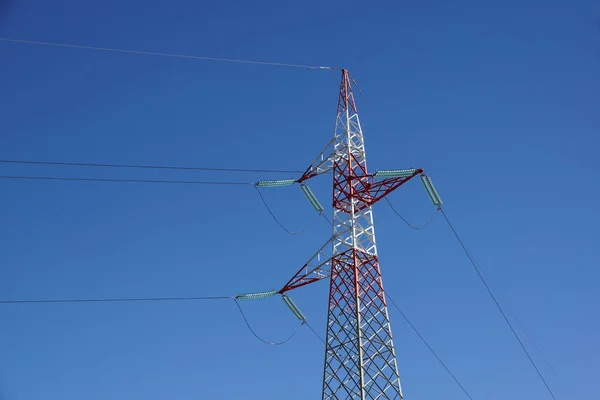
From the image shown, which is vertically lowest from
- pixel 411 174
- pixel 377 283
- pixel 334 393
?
pixel 334 393

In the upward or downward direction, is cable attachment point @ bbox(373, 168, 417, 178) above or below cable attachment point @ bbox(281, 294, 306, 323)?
above

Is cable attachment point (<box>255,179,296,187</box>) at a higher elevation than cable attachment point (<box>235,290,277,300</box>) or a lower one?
higher

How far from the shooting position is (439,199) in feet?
131

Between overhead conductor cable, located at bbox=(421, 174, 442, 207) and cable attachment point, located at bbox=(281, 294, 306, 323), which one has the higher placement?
overhead conductor cable, located at bbox=(421, 174, 442, 207)

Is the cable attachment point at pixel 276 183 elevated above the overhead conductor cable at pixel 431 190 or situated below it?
above

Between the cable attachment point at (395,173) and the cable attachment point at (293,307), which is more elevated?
the cable attachment point at (395,173)

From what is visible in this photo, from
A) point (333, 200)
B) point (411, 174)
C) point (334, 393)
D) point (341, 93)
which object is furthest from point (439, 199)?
point (334, 393)

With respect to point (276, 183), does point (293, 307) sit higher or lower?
lower

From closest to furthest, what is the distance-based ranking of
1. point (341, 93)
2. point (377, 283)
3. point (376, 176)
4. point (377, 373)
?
point (377, 373), point (377, 283), point (376, 176), point (341, 93)

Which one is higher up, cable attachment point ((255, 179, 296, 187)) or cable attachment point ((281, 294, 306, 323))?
cable attachment point ((255, 179, 296, 187))

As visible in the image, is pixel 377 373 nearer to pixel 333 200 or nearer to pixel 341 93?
pixel 333 200

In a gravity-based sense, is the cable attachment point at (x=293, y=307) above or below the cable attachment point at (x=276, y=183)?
below

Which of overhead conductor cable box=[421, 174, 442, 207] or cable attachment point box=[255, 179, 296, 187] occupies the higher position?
cable attachment point box=[255, 179, 296, 187]

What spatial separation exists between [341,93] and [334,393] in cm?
1837
